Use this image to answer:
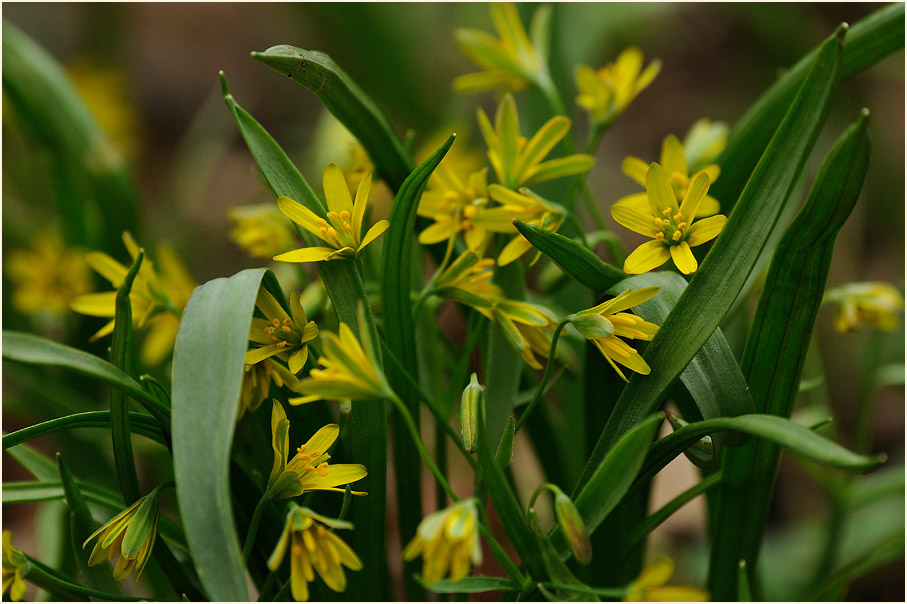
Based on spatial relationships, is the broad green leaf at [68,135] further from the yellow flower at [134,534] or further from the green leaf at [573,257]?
the green leaf at [573,257]

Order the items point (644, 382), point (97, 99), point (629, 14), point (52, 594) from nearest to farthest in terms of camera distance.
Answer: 1. point (644, 382)
2. point (52, 594)
3. point (629, 14)
4. point (97, 99)

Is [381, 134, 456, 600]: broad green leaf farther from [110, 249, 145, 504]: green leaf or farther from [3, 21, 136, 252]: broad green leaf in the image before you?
[3, 21, 136, 252]: broad green leaf

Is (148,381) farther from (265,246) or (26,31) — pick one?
(26,31)

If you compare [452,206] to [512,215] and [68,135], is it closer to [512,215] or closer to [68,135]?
[512,215]

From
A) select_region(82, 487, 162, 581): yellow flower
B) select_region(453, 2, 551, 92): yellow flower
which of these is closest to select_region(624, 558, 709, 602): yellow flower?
select_region(82, 487, 162, 581): yellow flower

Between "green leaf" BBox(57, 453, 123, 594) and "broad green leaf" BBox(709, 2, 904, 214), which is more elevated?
"broad green leaf" BBox(709, 2, 904, 214)

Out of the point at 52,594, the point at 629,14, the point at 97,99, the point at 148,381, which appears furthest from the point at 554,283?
the point at 97,99
